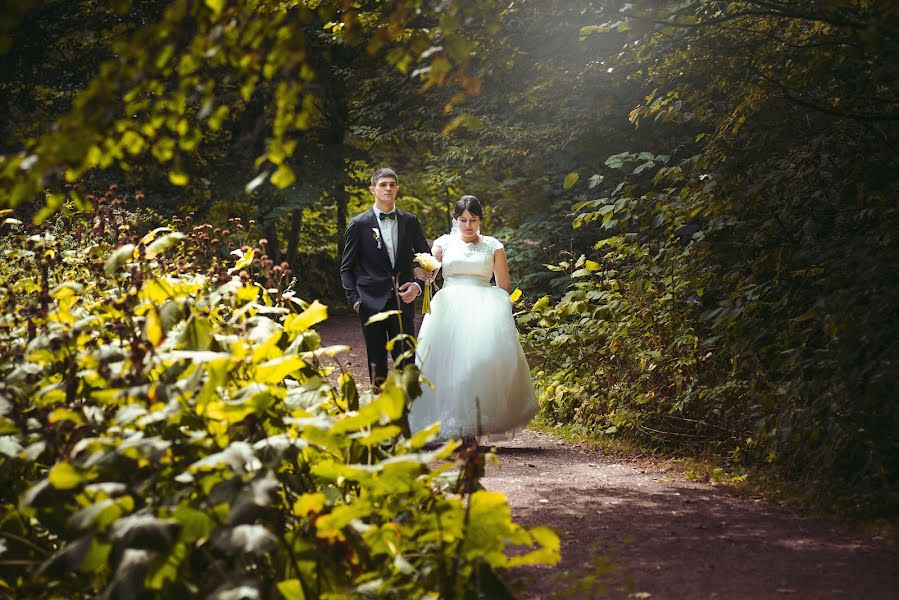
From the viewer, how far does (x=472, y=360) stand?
8.86 metres

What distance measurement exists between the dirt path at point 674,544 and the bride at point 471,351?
1.15 metres

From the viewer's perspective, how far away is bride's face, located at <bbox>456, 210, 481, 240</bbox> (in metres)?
9.27

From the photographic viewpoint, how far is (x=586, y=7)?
5977 mm

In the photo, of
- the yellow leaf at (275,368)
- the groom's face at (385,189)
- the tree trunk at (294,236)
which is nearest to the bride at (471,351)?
the groom's face at (385,189)

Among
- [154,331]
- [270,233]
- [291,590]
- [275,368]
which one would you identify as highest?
[270,233]

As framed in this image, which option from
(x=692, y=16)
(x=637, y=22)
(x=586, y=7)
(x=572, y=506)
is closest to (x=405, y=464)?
(x=637, y=22)

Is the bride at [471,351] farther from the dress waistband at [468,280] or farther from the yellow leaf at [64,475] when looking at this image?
the yellow leaf at [64,475]

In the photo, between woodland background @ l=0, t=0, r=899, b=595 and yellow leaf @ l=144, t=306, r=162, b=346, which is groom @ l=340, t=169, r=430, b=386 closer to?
woodland background @ l=0, t=0, r=899, b=595

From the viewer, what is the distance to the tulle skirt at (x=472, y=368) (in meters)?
8.77

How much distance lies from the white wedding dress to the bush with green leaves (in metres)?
4.75

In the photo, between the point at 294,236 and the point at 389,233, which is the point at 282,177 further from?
the point at 294,236

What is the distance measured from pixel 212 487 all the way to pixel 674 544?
9.24 ft

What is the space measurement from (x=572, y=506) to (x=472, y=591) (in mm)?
3081

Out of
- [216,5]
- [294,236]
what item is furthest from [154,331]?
[294,236]
